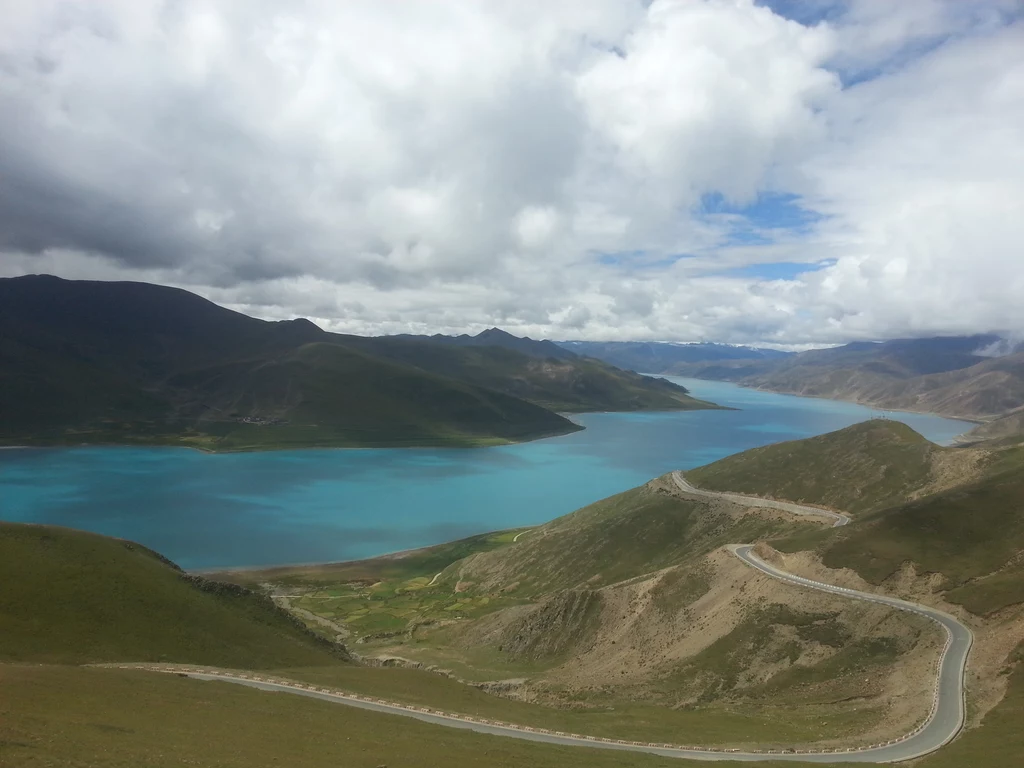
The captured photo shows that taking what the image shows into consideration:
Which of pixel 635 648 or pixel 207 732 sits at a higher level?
pixel 207 732

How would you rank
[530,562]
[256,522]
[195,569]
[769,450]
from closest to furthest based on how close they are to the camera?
[530,562] → [195,569] → [769,450] → [256,522]

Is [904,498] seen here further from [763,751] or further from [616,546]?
[763,751]

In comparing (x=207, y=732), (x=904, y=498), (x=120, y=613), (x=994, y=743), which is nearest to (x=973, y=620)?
(x=994, y=743)

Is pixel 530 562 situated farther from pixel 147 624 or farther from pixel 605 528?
pixel 147 624

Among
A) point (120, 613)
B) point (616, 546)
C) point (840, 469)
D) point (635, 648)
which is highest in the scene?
point (840, 469)

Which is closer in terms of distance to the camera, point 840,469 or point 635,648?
point 635,648

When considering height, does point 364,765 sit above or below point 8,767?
below

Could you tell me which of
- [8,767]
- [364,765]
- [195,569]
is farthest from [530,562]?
[8,767]

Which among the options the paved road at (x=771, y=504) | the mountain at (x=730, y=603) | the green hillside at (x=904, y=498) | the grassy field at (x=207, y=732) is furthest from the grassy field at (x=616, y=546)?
the grassy field at (x=207, y=732)

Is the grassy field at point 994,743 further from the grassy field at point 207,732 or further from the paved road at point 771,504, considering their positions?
the paved road at point 771,504
